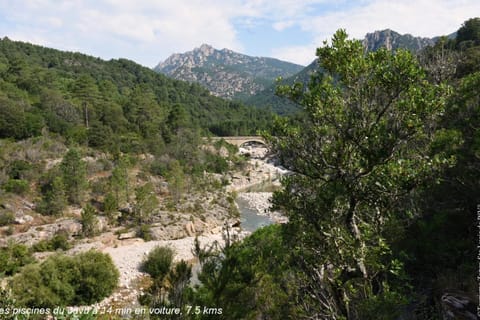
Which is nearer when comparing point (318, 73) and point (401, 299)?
point (401, 299)

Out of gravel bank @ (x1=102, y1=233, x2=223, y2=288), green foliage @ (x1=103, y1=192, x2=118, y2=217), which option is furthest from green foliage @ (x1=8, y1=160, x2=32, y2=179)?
gravel bank @ (x1=102, y1=233, x2=223, y2=288)

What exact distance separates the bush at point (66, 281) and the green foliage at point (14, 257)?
405 cm

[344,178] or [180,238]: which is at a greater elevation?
[344,178]

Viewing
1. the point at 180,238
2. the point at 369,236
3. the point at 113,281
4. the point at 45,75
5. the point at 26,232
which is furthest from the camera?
the point at 45,75

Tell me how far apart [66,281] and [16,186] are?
16.0 meters

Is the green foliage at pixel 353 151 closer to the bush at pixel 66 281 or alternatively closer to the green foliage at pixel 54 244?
the bush at pixel 66 281

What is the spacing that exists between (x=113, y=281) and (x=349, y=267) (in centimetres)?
1592

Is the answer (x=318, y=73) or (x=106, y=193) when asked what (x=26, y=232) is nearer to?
(x=106, y=193)

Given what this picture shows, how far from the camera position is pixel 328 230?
5.89m

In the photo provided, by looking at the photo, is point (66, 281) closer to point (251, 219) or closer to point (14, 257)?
point (14, 257)

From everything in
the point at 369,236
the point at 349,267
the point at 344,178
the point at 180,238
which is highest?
the point at 344,178

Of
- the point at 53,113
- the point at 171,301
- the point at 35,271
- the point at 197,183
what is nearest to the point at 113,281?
the point at 35,271

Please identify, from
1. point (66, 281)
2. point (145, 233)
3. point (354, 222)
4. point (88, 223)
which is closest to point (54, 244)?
point (88, 223)

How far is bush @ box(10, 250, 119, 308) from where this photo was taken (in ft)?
46.1
